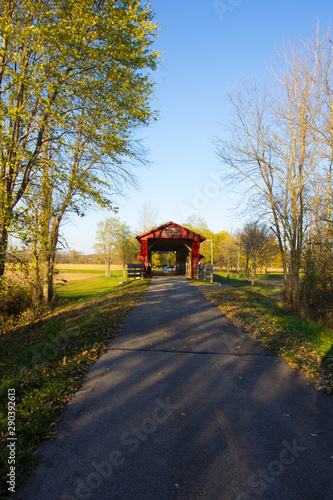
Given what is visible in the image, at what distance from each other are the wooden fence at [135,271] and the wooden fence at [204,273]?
466cm

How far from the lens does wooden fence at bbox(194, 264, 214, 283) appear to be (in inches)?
820

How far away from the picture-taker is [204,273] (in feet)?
70.5

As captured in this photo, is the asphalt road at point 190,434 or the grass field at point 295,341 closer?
the asphalt road at point 190,434

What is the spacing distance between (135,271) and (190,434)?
64.0 feet

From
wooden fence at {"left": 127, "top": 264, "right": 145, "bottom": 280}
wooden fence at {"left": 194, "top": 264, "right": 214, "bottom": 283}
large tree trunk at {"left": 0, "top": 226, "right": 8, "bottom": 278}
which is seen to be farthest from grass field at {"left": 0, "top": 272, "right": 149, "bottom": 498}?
wooden fence at {"left": 194, "top": 264, "right": 214, "bottom": 283}

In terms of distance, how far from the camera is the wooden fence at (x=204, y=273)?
68.3 ft

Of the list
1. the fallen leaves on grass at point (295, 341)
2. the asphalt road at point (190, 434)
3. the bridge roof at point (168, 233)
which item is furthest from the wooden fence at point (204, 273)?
the asphalt road at point (190, 434)

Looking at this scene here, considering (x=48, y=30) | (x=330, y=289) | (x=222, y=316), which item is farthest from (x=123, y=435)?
(x=48, y=30)

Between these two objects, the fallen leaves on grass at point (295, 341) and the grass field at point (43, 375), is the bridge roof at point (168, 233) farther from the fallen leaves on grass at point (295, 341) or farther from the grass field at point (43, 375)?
the grass field at point (43, 375)

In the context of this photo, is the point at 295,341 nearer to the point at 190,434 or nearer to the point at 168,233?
the point at 190,434

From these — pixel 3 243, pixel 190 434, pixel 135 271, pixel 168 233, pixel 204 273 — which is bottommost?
pixel 190 434

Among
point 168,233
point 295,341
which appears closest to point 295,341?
point 295,341

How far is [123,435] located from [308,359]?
152 inches

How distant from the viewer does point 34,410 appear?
3.41 meters
